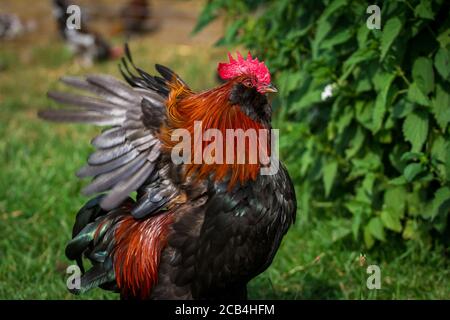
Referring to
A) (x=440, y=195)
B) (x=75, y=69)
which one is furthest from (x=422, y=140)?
(x=75, y=69)

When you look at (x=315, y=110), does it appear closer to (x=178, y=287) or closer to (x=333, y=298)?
(x=333, y=298)

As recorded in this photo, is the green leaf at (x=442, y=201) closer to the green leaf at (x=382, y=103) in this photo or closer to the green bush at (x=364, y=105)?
the green bush at (x=364, y=105)

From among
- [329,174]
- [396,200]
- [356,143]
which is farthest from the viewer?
[329,174]

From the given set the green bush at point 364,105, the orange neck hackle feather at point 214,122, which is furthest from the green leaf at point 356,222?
the orange neck hackle feather at point 214,122

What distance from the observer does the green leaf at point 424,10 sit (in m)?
3.56

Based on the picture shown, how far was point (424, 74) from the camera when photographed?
3793mm

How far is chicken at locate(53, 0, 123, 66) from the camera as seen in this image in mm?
9523

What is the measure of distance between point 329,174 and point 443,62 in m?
1.11

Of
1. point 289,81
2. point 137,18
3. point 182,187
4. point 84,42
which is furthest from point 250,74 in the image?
point 137,18

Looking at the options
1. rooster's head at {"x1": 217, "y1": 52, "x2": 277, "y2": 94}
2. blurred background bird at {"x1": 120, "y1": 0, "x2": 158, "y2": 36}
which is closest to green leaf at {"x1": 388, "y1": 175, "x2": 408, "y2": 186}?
rooster's head at {"x1": 217, "y1": 52, "x2": 277, "y2": 94}

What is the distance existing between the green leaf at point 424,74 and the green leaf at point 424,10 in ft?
1.06

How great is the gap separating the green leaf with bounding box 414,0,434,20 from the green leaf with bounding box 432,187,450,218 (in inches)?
38.7

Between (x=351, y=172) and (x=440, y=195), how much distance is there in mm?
797

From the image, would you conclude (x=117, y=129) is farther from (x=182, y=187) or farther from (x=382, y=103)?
(x=382, y=103)
